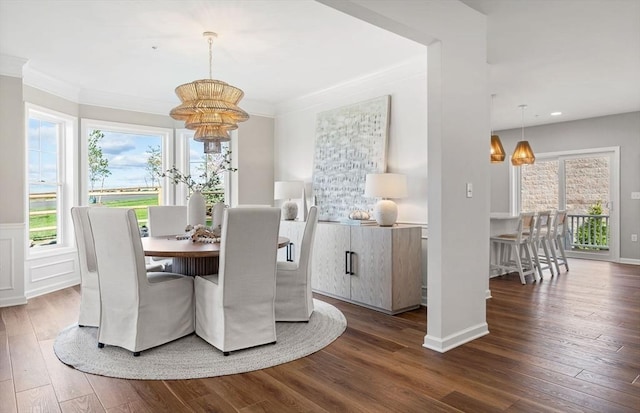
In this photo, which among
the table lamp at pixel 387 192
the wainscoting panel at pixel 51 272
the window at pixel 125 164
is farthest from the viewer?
the window at pixel 125 164

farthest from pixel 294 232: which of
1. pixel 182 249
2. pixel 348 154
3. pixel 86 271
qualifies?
pixel 86 271

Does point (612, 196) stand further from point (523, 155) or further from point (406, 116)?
point (406, 116)

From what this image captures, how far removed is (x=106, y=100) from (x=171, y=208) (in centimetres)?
205

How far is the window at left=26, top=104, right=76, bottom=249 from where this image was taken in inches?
190

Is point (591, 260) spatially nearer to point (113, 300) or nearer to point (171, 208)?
point (171, 208)

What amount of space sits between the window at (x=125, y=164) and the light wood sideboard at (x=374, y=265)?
292 centimetres

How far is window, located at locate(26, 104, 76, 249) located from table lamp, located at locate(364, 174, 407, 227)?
3.84 metres

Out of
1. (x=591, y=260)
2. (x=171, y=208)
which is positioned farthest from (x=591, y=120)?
(x=171, y=208)

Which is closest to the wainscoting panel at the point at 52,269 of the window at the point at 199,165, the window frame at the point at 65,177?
the window frame at the point at 65,177

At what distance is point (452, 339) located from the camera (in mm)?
2949

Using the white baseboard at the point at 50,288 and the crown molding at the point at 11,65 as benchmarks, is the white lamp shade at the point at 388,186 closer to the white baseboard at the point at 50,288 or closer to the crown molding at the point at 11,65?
the crown molding at the point at 11,65

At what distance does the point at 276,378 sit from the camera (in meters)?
2.47

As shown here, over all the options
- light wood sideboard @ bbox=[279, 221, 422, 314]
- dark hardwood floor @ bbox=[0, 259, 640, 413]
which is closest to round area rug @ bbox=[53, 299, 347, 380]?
dark hardwood floor @ bbox=[0, 259, 640, 413]

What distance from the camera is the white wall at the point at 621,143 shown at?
6812mm
